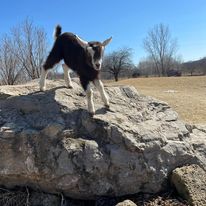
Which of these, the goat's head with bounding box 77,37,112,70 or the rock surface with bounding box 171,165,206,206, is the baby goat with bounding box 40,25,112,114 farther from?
the rock surface with bounding box 171,165,206,206

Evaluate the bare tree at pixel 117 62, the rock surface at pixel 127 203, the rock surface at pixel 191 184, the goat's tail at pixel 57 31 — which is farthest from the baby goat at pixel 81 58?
the bare tree at pixel 117 62

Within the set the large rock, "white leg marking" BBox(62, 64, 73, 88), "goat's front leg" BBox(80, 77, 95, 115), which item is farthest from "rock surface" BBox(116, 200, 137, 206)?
"white leg marking" BBox(62, 64, 73, 88)

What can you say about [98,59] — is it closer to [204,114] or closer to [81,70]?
[81,70]

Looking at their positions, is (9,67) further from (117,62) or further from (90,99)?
(117,62)

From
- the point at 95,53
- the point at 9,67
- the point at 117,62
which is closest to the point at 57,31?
the point at 95,53

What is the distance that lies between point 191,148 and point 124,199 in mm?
1503

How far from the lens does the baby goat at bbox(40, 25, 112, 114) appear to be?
5250mm

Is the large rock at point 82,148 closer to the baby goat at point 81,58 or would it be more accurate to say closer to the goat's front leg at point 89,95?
the goat's front leg at point 89,95

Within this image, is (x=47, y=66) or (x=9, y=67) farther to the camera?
(x=9, y=67)

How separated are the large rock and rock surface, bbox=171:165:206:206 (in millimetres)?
181

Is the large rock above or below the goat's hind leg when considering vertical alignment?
below

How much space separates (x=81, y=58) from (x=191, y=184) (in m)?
2.55

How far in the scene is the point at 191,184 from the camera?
5.09 m

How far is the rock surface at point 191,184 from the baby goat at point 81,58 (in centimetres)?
163
